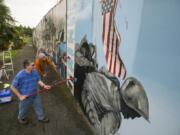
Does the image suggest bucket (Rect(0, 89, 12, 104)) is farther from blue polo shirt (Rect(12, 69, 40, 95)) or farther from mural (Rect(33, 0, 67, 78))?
mural (Rect(33, 0, 67, 78))

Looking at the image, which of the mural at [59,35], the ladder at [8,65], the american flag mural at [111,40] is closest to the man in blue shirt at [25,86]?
the american flag mural at [111,40]

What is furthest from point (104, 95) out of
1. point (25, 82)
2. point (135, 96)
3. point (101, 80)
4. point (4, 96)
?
point (4, 96)

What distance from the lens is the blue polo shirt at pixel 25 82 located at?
2.69 meters

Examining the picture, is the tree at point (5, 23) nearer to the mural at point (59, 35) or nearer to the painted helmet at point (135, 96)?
the mural at point (59, 35)

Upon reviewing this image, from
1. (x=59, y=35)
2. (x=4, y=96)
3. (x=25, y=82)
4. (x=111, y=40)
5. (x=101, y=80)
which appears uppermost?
(x=59, y=35)

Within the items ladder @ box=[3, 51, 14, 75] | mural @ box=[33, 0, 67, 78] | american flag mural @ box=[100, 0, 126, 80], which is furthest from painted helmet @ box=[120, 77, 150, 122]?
ladder @ box=[3, 51, 14, 75]

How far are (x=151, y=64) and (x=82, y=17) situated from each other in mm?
2776

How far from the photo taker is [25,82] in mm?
2844

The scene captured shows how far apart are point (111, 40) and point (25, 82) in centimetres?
236

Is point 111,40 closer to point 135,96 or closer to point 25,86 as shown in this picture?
point 135,96

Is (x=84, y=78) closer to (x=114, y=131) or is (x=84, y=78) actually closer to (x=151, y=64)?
(x=114, y=131)

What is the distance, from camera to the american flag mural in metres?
2.11

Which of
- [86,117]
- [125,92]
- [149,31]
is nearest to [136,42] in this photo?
[149,31]

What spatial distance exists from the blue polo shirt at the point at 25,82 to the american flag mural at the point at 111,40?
2.02 metres
